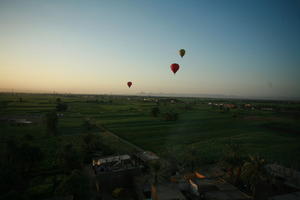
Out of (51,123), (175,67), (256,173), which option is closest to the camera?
(256,173)

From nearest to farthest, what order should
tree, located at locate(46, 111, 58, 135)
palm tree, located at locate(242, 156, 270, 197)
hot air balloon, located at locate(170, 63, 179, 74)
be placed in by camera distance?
palm tree, located at locate(242, 156, 270, 197)
hot air balloon, located at locate(170, 63, 179, 74)
tree, located at locate(46, 111, 58, 135)

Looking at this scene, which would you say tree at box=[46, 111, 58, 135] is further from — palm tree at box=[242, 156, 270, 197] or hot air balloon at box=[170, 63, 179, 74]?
palm tree at box=[242, 156, 270, 197]

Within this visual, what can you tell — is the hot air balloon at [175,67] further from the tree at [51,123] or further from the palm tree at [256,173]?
the tree at [51,123]

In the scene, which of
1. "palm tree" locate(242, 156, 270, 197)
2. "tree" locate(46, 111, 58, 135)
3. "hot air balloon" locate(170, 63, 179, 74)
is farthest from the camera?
"tree" locate(46, 111, 58, 135)

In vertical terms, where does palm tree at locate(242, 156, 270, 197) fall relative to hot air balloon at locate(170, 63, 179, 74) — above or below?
below

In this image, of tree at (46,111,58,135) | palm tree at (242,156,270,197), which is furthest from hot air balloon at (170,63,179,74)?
tree at (46,111,58,135)

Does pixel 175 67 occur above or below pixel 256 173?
above

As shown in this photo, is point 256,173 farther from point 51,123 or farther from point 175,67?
point 51,123

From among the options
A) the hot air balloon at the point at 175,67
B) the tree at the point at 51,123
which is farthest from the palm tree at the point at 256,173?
the tree at the point at 51,123

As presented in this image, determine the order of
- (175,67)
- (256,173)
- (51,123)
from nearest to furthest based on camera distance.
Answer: (256,173) → (175,67) → (51,123)

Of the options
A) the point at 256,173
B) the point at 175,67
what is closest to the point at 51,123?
the point at 175,67

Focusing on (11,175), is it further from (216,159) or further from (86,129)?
(86,129)

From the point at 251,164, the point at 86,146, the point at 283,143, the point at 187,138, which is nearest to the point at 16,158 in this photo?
the point at 86,146
